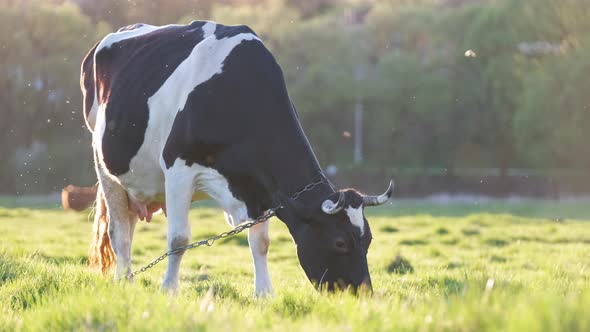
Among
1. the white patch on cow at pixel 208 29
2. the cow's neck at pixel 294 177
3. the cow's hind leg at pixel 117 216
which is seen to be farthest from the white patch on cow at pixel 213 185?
the cow's hind leg at pixel 117 216

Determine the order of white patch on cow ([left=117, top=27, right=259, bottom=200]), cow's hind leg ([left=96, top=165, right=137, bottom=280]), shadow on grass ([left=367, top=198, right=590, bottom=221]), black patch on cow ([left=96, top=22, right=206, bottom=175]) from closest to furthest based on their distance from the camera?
white patch on cow ([left=117, top=27, right=259, bottom=200]) → black patch on cow ([left=96, top=22, right=206, bottom=175]) → cow's hind leg ([left=96, top=165, right=137, bottom=280]) → shadow on grass ([left=367, top=198, right=590, bottom=221])

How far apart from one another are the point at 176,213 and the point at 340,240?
68.9 inches

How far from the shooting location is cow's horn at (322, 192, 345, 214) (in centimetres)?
596

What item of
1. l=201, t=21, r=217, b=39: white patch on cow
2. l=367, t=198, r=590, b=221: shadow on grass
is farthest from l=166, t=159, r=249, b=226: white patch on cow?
l=367, t=198, r=590, b=221: shadow on grass

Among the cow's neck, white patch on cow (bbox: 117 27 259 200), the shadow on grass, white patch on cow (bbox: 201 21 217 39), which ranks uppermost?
white patch on cow (bbox: 201 21 217 39)

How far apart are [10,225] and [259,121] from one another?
38.5 feet

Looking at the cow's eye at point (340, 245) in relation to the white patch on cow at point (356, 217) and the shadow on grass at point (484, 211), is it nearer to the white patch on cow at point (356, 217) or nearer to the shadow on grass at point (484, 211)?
the white patch on cow at point (356, 217)

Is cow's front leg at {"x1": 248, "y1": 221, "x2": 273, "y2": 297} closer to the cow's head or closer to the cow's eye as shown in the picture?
the cow's head

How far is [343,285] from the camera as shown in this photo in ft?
19.7

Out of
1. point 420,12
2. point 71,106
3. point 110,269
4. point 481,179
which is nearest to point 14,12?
point 71,106

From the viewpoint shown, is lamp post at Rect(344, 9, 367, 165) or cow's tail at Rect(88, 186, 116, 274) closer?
cow's tail at Rect(88, 186, 116, 274)

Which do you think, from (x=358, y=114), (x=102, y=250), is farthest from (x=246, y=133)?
(x=358, y=114)

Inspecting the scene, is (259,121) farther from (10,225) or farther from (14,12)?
(14,12)

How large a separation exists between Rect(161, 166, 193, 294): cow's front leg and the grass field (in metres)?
0.23
